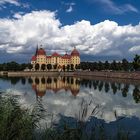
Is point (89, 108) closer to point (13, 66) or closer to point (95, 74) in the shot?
point (95, 74)

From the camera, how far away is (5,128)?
693 centimetres

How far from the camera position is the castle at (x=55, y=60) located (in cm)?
13041

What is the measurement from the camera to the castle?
130413 millimetres

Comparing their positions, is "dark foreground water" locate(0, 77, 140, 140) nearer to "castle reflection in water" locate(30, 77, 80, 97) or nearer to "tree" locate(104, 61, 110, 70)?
"castle reflection in water" locate(30, 77, 80, 97)

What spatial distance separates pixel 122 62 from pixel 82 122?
269 ft

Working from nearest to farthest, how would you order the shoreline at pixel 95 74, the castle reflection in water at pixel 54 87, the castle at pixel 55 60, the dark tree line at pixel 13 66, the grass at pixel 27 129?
the grass at pixel 27 129
the castle reflection in water at pixel 54 87
the shoreline at pixel 95 74
the dark tree line at pixel 13 66
the castle at pixel 55 60

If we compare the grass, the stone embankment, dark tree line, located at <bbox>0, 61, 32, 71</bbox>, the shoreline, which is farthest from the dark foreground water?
dark tree line, located at <bbox>0, 61, 32, 71</bbox>

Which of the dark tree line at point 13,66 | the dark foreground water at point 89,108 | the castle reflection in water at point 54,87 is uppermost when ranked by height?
the dark tree line at point 13,66

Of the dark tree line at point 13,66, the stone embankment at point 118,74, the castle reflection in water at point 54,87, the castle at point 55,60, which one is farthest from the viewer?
the castle at point 55,60

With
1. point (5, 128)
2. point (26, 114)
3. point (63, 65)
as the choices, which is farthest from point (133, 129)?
point (63, 65)

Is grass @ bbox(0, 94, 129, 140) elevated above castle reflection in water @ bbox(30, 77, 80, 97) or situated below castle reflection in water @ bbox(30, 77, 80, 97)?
above

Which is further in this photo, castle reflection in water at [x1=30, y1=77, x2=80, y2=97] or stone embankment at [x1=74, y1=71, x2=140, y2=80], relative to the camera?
stone embankment at [x1=74, y1=71, x2=140, y2=80]

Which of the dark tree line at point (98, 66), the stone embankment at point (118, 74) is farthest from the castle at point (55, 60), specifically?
the stone embankment at point (118, 74)

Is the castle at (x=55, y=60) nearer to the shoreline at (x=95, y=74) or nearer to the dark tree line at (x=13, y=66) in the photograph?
the dark tree line at (x=13, y=66)
